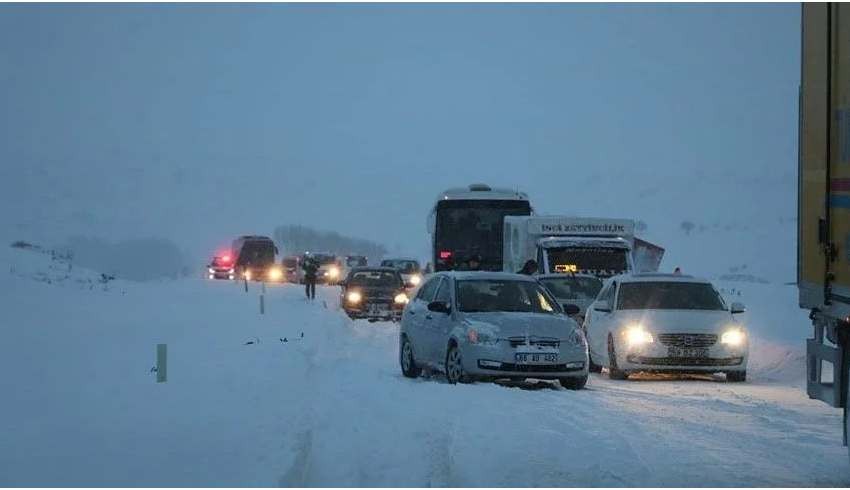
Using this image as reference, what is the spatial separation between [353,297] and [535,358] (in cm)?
1800

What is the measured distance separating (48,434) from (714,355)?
1050 cm

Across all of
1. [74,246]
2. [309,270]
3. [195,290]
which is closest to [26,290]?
[309,270]

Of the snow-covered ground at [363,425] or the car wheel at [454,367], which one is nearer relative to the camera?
the snow-covered ground at [363,425]

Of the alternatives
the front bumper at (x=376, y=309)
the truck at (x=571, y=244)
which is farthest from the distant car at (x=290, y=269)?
the truck at (x=571, y=244)

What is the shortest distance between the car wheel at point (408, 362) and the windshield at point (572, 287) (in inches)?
238

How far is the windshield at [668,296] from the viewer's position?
1947 cm

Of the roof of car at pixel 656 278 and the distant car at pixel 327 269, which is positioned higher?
the roof of car at pixel 656 278

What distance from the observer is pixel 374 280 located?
34188mm

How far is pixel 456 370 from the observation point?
16.4 meters

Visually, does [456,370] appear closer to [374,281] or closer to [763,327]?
[763,327]

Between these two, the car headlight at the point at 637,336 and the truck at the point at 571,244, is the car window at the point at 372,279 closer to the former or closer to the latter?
the truck at the point at 571,244

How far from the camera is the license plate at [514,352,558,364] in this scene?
627 inches

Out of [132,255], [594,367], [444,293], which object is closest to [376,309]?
[594,367]

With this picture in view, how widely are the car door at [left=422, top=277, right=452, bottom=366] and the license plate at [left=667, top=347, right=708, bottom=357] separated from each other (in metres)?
3.37
